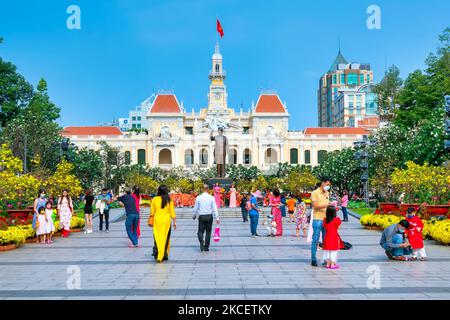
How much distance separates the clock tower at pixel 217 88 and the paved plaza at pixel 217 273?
76.5 metres

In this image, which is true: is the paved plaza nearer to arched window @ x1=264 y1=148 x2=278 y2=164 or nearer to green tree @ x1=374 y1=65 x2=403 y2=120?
green tree @ x1=374 y1=65 x2=403 y2=120

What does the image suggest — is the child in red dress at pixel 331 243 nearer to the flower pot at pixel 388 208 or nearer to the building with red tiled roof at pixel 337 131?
the flower pot at pixel 388 208

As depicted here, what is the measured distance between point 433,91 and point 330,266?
3461 centimetres

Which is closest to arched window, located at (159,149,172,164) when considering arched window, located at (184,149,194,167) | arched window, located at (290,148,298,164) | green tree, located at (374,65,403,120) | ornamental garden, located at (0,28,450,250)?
arched window, located at (184,149,194,167)

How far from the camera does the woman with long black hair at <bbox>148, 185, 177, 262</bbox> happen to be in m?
11.1

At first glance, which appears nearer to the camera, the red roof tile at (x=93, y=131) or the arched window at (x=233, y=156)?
the red roof tile at (x=93, y=131)

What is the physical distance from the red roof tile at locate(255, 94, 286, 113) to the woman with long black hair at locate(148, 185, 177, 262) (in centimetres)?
7773

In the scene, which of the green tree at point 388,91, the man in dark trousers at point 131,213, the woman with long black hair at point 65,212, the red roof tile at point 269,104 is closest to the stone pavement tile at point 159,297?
the man in dark trousers at point 131,213

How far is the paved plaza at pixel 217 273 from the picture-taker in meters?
7.57

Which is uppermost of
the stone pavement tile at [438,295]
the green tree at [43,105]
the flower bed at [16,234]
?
the green tree at [43,105]

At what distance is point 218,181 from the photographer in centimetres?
3294

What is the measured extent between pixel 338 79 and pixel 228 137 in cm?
4654

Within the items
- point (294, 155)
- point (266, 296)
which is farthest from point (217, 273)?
point (294, 155)

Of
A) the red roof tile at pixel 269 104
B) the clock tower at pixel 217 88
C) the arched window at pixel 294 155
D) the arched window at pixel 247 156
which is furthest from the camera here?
the clock tower at pixel 217 88
